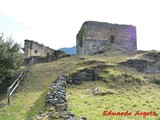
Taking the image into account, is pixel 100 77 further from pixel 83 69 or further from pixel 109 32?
pixel 109 32

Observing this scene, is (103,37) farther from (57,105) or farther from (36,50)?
(57,105)

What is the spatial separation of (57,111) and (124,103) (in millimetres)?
6914

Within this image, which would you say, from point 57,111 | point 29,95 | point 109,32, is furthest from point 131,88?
point 109,32

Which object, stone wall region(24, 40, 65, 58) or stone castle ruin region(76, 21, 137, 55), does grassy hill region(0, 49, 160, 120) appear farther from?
stone wall region(24, 40, 65, 58)

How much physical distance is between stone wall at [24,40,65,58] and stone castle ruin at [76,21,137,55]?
15.1 ft

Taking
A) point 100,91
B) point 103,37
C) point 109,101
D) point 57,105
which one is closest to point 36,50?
point 103,37

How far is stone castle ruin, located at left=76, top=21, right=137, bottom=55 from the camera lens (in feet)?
155

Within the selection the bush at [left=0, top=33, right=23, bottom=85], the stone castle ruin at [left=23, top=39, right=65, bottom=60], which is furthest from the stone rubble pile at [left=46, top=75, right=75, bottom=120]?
the stone castle ruin at [left=23, top=39, right=65, bottom=60]

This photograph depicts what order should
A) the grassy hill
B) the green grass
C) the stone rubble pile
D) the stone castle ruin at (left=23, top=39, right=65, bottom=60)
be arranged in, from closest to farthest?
1. the stone rubble pile
2. the green grass
3. the grassy hill
4. the stone castle ruin at (left=23, top=39, right=65, bottom=60)

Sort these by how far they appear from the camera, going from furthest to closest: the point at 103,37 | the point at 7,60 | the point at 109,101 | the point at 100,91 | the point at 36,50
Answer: the point at 36,50, the point at 103,37, the point at 7,60, the point at 100,91, the point at 109,101

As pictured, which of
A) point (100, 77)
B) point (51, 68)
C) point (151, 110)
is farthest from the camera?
point (51, 68)

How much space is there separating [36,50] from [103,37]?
39.0ft

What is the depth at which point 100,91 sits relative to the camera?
2381 cm

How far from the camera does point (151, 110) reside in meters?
19.6
